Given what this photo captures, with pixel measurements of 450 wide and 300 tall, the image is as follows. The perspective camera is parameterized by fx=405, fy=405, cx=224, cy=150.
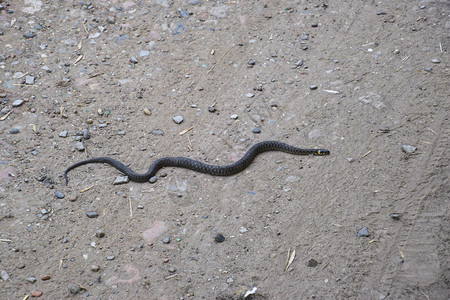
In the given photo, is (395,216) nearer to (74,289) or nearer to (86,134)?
(74,289)

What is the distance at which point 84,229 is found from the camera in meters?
5.46

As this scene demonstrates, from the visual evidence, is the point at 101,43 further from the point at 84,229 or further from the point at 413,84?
the point at 413,84

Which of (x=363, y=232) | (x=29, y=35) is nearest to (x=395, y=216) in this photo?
(x=363, y=232)

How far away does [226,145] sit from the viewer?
673 cm

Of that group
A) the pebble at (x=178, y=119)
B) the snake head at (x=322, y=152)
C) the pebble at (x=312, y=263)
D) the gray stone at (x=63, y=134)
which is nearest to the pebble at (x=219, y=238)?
the pebble at (x=312, y=263)

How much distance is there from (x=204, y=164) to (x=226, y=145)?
1.92 ft

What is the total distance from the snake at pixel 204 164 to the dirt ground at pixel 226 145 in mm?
104

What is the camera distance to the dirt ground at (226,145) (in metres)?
4.84

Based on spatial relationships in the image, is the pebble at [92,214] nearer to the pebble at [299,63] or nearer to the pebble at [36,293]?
the pebble at [36,293]

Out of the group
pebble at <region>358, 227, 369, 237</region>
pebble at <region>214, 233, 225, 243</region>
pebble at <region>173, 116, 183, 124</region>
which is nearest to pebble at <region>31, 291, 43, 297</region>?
pebble at <region>214, 233, 225, 243</region>

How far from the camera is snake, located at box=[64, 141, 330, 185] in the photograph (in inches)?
246

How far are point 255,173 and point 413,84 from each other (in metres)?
3.26

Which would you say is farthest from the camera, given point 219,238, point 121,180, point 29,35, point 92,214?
point 29,35

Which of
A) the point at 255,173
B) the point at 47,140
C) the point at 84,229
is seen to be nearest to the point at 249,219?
the point at 255,173
